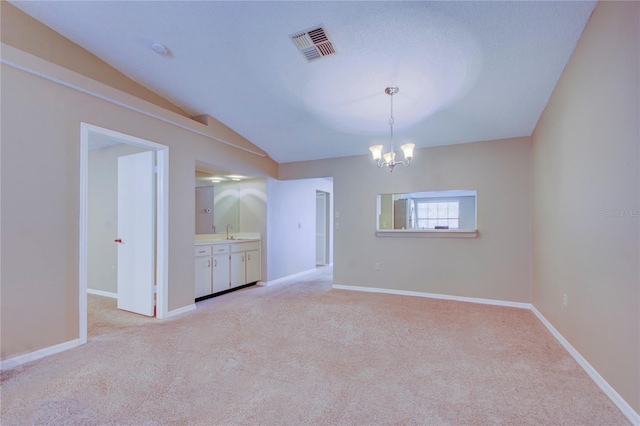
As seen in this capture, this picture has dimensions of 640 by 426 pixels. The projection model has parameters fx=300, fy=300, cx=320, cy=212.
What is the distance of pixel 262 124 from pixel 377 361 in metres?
3.32

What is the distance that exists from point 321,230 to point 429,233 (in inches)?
155

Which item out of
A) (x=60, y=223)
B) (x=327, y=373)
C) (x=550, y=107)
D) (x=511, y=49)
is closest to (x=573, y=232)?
(x=550, y=107)

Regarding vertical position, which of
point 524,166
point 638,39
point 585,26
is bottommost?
point 524,166

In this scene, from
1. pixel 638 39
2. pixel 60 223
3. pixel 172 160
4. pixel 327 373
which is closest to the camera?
pixel 638 39

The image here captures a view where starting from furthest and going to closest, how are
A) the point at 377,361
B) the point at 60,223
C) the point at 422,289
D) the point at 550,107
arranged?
the point at 422,289 → the point at 550,107 → the point at 60,223 → the point at 377,361

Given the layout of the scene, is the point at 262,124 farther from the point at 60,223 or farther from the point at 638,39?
the point at 638,39

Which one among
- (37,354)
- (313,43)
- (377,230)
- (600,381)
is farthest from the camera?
(377,230)

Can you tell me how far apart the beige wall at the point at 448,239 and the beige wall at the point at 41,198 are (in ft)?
11.2

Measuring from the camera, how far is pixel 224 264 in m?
4.71

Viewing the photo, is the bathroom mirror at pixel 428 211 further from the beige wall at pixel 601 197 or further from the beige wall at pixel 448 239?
the beige wall at pixel 601 197

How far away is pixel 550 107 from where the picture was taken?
3.11 meters

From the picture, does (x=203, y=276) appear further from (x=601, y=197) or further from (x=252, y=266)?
(x=601, y=197)

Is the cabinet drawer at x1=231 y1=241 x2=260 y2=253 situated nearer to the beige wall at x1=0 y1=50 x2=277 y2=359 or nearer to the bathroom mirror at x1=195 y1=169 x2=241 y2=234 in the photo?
the bathroom mirror at x1=195 y1=169 x2=241 y2=234

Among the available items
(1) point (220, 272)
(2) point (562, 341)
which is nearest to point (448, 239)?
(2) point (562, 341)
